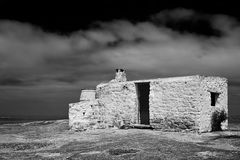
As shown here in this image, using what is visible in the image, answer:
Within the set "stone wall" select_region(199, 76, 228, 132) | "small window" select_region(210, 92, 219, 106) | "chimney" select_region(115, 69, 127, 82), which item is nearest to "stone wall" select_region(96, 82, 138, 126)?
"chimney" select_region(115, 69, 127, 82)

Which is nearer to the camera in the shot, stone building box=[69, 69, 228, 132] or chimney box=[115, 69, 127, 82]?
stone building box=[69, 69, 228, 132]

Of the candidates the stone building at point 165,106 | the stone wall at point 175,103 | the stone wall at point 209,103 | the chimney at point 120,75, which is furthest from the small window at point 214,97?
the chimney at point 120,75

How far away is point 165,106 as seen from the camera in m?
20.5

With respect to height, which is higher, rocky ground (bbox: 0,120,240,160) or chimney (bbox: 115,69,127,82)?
chimney (bbox: 115,69,127,82)

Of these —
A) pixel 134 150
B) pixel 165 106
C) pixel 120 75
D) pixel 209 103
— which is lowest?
pixel 134 150

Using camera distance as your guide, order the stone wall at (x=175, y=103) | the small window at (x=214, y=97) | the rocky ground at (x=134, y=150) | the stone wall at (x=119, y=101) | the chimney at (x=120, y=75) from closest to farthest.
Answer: the rocky ground at (x=134, y=150)
the stone wall at (x=175, y=103)
the small window at (x=214, y=97)
the stone wall at (x=119, y=101)
the chimney at (x=120, y=75)

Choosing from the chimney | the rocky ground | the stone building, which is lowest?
the rocky ground

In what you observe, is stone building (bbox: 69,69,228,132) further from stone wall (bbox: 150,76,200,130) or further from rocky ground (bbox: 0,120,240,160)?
rocky ground (bbox: 0,120,240,160)

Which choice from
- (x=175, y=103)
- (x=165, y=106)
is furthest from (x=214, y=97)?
(x=165, y=106)

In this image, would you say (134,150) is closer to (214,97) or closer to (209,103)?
(209,103)

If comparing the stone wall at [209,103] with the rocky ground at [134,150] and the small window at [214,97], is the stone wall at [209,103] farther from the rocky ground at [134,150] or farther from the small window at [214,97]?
the rocky ground at [134,150]

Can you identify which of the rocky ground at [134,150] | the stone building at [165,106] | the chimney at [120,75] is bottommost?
the rocky ground at [134,150]

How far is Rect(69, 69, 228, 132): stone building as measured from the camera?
19375mm

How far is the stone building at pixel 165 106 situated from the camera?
19375 millimetres
